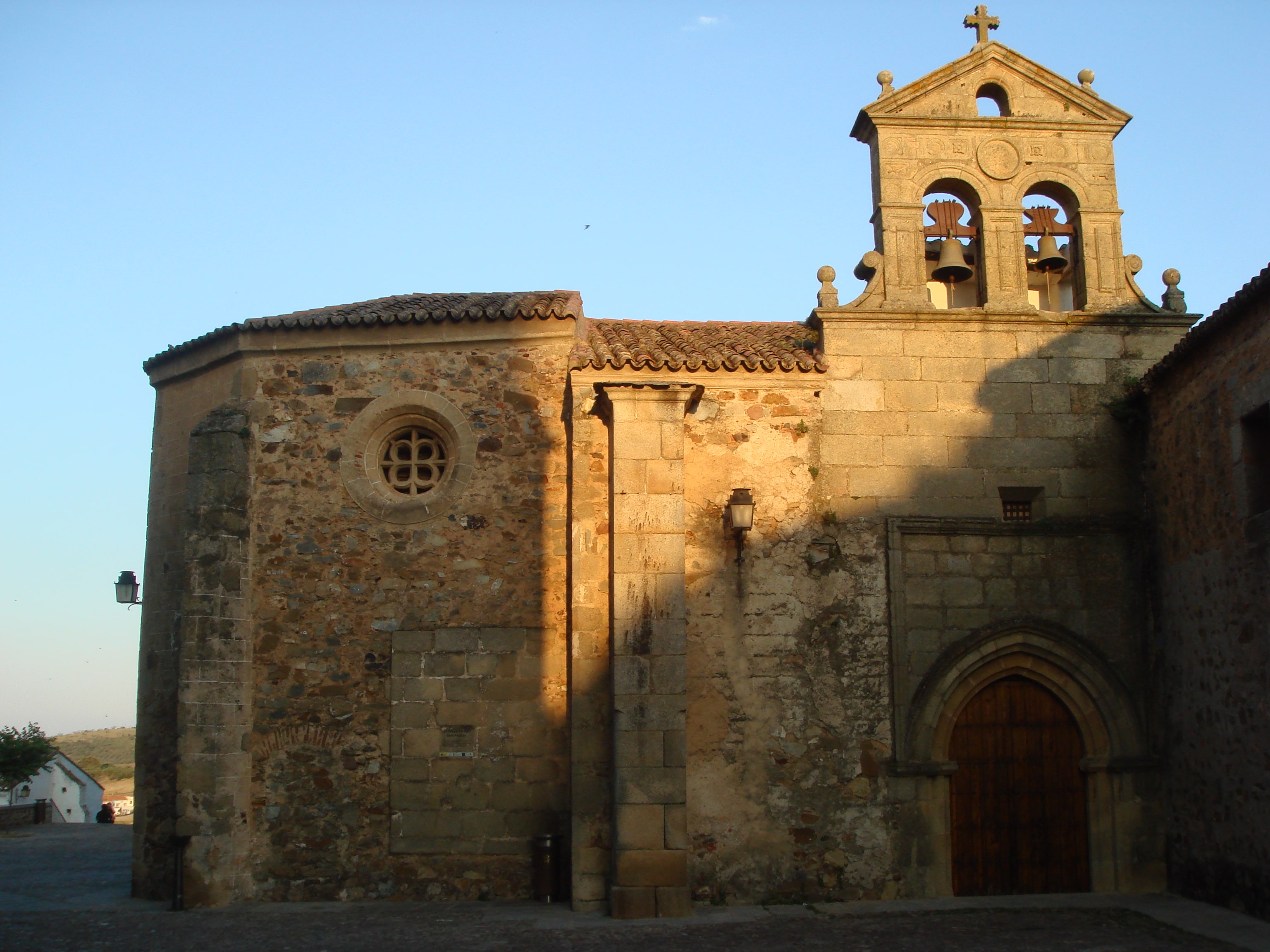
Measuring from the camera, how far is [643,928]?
898cm

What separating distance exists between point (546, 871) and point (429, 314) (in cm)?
553

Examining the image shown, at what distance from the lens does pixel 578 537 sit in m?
10.5

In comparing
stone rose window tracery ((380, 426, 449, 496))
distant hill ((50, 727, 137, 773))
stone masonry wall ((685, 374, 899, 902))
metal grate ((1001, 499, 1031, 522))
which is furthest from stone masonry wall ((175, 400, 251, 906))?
distant hill ((50, 727, 137, 773))

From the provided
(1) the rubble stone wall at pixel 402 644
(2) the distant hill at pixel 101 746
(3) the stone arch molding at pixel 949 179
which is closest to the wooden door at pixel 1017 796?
(1) the rubble stone wall at pixel 402 644

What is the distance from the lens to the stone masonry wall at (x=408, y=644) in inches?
409

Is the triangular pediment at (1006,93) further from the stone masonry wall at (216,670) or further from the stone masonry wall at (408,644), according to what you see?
the stone masonry wall at (216,670)

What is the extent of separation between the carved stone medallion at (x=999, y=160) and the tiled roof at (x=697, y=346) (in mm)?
2577

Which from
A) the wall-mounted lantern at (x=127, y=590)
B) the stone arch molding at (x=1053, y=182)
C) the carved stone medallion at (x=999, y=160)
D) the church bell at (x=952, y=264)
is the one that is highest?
the carved stone medallion at (x=999, y=160)

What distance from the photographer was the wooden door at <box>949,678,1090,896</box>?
1044 centimetres

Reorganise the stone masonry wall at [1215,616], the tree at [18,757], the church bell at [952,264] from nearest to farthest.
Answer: the stone masonry wall at [1215,616]
the church bell at [952,264]
the tree at [18,757]

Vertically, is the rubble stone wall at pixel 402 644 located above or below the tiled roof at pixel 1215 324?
below

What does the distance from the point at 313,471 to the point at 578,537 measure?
2848mm

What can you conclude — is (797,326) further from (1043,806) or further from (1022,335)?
(1043,806)

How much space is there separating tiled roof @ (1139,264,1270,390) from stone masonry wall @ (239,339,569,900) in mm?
5812
